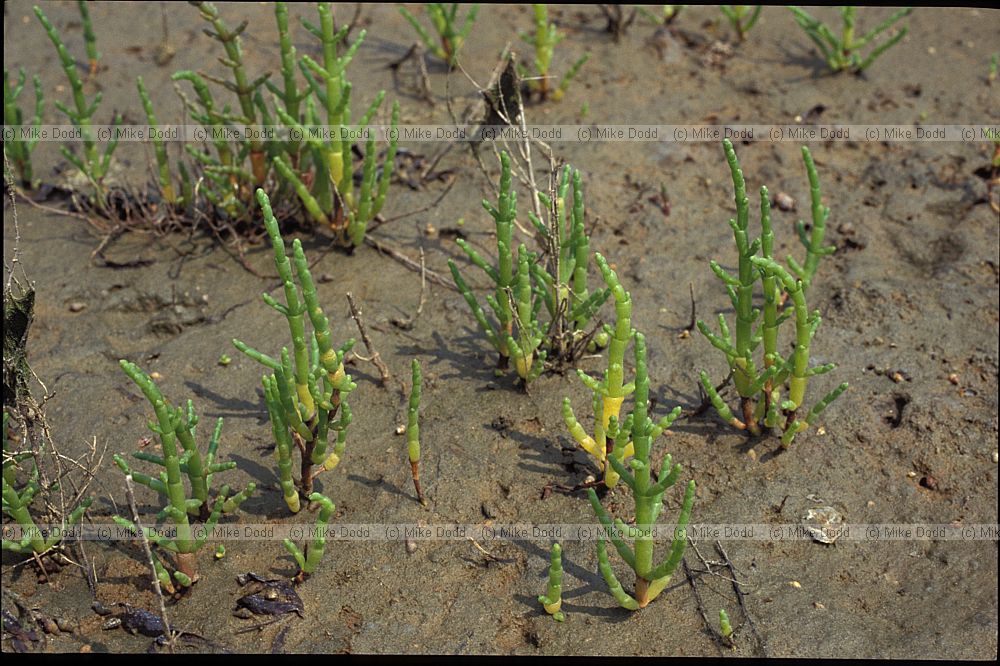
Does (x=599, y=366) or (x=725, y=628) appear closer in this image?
(x=725, y=628)

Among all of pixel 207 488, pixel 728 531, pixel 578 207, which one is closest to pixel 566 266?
pixel 578 207

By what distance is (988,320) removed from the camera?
3.51 m

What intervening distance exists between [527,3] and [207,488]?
3.42 m

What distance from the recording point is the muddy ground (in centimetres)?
262

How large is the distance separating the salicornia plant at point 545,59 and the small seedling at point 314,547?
2.43m

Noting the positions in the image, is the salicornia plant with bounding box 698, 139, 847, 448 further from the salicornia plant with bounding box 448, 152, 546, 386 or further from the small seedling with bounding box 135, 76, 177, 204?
the small seedling with bounding box 135, 76, 177, 204

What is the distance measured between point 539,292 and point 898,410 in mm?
1172

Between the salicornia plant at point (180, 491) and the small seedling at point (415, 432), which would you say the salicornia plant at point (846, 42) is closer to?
the small seedling at point (415, 432)

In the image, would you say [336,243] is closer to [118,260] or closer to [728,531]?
[118,260]

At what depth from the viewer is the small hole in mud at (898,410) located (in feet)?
10.3

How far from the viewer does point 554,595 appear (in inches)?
99.3

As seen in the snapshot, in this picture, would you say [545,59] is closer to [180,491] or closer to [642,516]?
[642,516]

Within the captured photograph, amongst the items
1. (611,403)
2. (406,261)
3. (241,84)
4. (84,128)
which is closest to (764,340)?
(611,403)

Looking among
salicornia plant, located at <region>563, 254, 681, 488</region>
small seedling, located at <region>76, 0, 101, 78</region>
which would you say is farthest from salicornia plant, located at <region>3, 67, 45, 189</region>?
salicornia plant, located at <region>563, 254, 681, 488</region>
